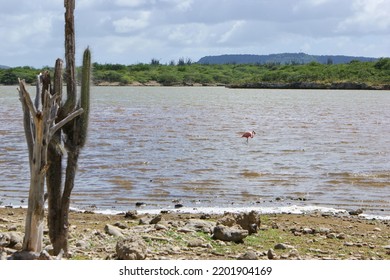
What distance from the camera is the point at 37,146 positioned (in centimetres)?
820

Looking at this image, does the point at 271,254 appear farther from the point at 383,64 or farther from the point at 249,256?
the point at 383,64

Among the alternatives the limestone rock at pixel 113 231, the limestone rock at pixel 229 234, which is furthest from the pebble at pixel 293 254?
the limestone rock at pixel 113 231

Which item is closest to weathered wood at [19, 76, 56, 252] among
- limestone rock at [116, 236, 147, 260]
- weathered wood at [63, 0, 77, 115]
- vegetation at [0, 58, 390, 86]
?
weathered wood at [63, 0, 77, 115]

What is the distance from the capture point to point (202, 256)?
9.27 m

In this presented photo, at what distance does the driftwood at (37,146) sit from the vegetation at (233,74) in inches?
3421

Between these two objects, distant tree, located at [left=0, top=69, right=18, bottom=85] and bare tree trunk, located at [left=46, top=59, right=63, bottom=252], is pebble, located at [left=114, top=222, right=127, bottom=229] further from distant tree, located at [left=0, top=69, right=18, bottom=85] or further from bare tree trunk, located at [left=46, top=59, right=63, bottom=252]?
distant tree, located at [left=0, top=69, right=18, bottom=85]

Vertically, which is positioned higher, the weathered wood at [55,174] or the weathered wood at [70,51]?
the weathered wood at [70,51]

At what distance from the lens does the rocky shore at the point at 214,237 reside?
9.30m

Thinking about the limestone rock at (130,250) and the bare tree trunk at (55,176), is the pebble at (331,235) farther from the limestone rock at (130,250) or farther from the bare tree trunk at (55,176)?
the bare tree trunk at (55,176)

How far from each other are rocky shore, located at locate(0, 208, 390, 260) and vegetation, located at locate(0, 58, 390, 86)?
8359 cm

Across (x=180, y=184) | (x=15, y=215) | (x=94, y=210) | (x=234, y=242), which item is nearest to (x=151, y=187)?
(x=180, y=184)

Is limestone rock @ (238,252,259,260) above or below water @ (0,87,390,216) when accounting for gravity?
above

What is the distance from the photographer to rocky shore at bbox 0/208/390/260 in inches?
366

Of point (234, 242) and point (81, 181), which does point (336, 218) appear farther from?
point (81, 181)
